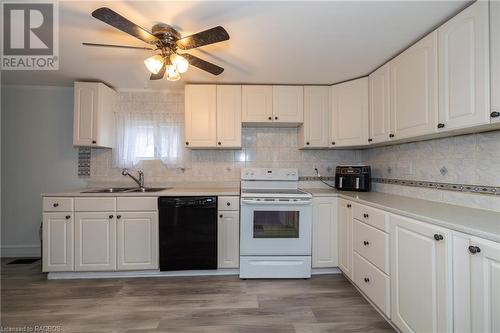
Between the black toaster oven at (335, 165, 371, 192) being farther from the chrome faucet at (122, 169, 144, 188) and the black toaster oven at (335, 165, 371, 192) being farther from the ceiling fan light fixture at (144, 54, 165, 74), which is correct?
the chrome faucet at (122, 169, 144, 188)

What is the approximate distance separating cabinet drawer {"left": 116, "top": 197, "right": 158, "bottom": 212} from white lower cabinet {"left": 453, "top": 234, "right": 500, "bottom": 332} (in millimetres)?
2403

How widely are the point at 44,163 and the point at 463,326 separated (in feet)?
13.9

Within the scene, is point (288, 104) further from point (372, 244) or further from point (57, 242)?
point (57, 242)

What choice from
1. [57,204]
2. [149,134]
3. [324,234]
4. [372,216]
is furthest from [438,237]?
[57,204]

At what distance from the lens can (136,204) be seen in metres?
2.38

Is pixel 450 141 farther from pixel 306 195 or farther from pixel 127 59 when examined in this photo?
pixel 127 59

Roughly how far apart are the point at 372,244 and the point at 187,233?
5.72ft

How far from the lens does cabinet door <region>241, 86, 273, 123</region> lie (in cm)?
277

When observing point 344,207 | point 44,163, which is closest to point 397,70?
point 344,207

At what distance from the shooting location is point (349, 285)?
2270 mm

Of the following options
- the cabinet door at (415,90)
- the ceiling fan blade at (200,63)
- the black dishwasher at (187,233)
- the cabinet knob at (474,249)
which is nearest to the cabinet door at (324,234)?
the cabinet door at (415,90)

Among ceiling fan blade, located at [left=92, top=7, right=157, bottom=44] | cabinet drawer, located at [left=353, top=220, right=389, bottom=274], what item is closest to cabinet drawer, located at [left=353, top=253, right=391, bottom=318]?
cabinet drawer, located at [left=353, top=220, right=389, bottom=274]

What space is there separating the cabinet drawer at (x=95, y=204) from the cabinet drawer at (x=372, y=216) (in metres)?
2.43

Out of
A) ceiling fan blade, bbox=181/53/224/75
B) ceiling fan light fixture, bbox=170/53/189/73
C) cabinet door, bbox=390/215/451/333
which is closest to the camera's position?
cabinet door, bbox=390/215/451/333
